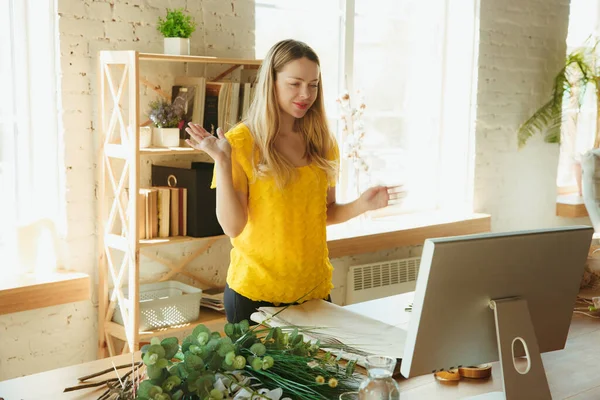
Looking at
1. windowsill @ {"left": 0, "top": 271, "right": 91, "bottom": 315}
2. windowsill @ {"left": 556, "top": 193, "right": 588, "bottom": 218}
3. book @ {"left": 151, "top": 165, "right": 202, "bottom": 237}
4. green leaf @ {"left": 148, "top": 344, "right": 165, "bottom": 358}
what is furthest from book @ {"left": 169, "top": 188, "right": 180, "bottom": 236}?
windowsill @ {"left": 556, "top": 193, "right": 588, "bottom": 218}

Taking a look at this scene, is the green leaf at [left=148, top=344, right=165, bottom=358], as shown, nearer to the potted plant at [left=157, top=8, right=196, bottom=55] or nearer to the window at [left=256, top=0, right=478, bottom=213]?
the potted plant at [left=157, top=8, right=196, bottom=55]

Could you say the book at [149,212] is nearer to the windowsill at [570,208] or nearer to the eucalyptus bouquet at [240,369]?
the eucalyptus bouquet at [240,369]

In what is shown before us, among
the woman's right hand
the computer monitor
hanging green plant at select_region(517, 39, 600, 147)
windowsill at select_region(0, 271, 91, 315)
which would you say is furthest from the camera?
hanging green plant at select_region(517, 39, 600, 147)

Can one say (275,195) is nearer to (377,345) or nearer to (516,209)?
(377,345)

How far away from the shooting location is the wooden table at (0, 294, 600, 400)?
1.70 m

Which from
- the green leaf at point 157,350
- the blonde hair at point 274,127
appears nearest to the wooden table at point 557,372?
the blonde hair at point 274,127

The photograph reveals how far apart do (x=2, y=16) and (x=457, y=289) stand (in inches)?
95.0

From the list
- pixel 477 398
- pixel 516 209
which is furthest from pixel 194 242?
pixel 516 209

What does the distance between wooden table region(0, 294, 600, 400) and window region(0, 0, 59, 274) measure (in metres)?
1.47

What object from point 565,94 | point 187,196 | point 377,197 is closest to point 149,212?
point 187,196

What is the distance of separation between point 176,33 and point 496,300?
2.10 meters

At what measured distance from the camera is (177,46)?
327 cm

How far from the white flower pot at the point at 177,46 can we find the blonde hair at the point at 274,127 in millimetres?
1002

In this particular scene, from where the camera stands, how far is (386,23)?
4.58 metres
